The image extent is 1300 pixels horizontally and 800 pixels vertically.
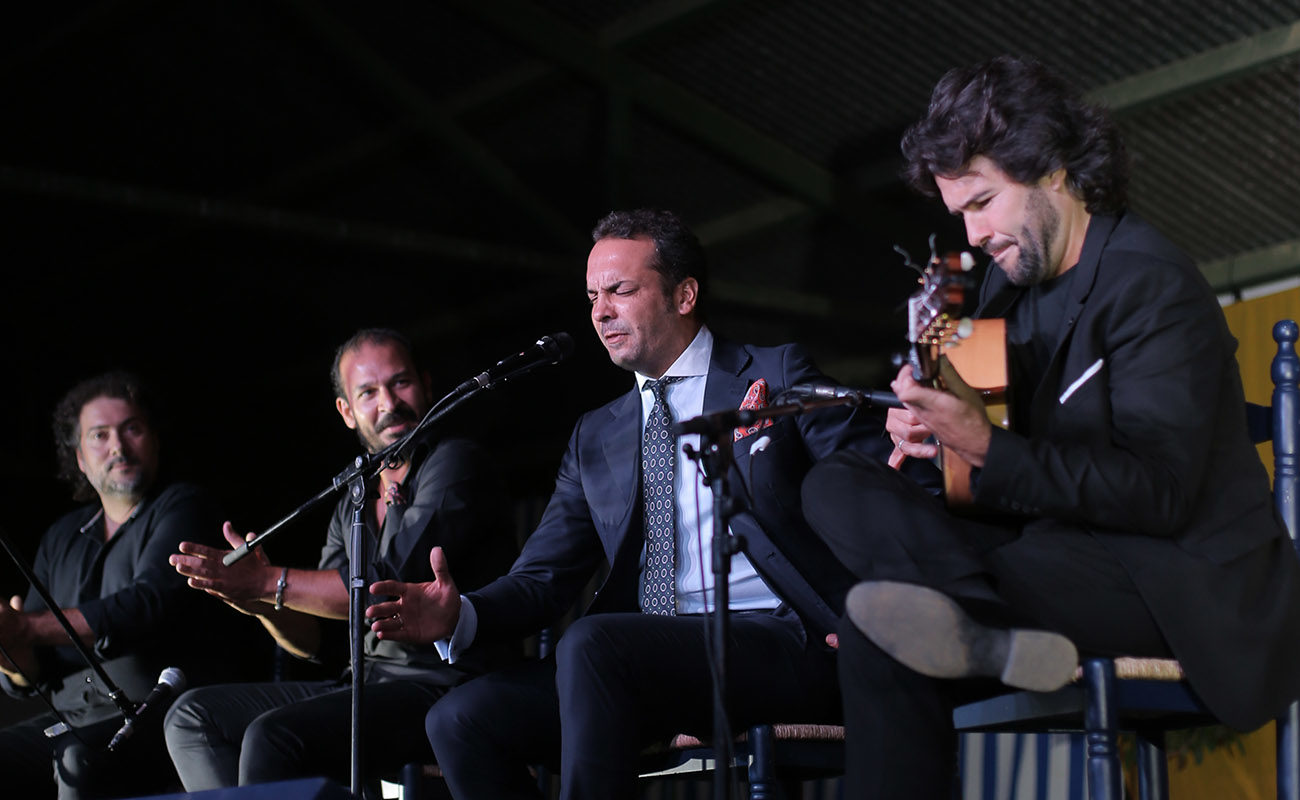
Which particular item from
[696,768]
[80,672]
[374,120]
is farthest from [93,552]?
[374,120]

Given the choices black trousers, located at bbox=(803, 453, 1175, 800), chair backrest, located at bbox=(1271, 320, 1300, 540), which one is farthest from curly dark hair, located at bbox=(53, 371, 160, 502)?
chair backrest, located at bbox=(1271, 320, 1300, 540)

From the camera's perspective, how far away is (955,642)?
1729 millimetres

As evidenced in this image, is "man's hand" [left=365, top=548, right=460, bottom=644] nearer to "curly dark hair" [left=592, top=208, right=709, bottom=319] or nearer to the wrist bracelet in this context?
the wrist bracelet

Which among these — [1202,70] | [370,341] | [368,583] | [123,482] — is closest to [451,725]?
[368,583]

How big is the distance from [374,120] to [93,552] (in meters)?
2.67

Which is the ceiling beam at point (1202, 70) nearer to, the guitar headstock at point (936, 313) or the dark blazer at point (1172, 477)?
the dark blazer at point (1172, 477)

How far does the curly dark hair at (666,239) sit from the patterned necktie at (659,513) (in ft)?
1.11

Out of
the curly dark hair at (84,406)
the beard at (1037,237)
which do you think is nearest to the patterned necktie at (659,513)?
the beard at (1037,237)

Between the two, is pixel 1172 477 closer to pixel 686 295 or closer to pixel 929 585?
pixel 929 585

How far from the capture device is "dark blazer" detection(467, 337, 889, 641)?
2.53 m

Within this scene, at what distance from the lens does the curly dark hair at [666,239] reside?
3051 millimetres

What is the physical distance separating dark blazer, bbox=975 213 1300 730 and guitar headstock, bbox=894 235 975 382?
0.14 meters

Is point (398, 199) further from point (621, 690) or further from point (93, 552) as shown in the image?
point (621, 690)

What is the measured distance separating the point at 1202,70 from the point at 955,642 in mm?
3851
